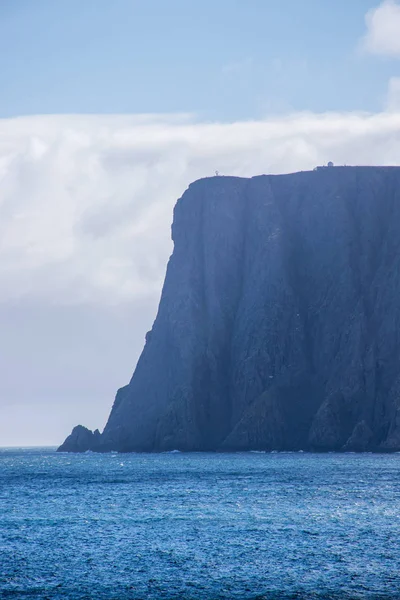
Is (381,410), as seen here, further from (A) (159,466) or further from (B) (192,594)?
(B) (192,594)

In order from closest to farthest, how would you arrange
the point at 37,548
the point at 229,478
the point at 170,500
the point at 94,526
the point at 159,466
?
the point at 37,548 → the point at 94,526 → the point at 170,500 → the point at 229,478 → the point at 159,466

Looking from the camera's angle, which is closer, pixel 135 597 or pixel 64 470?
pixel 135 597

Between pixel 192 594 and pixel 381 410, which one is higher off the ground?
pixel 381 410

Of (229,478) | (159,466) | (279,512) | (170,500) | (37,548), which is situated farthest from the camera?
(159,466)

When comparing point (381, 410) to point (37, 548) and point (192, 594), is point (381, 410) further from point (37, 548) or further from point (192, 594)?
point (192, 594)

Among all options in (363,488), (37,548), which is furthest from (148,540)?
(363,488)

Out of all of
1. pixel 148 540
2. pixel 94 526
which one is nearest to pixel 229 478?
pixel 94 526
